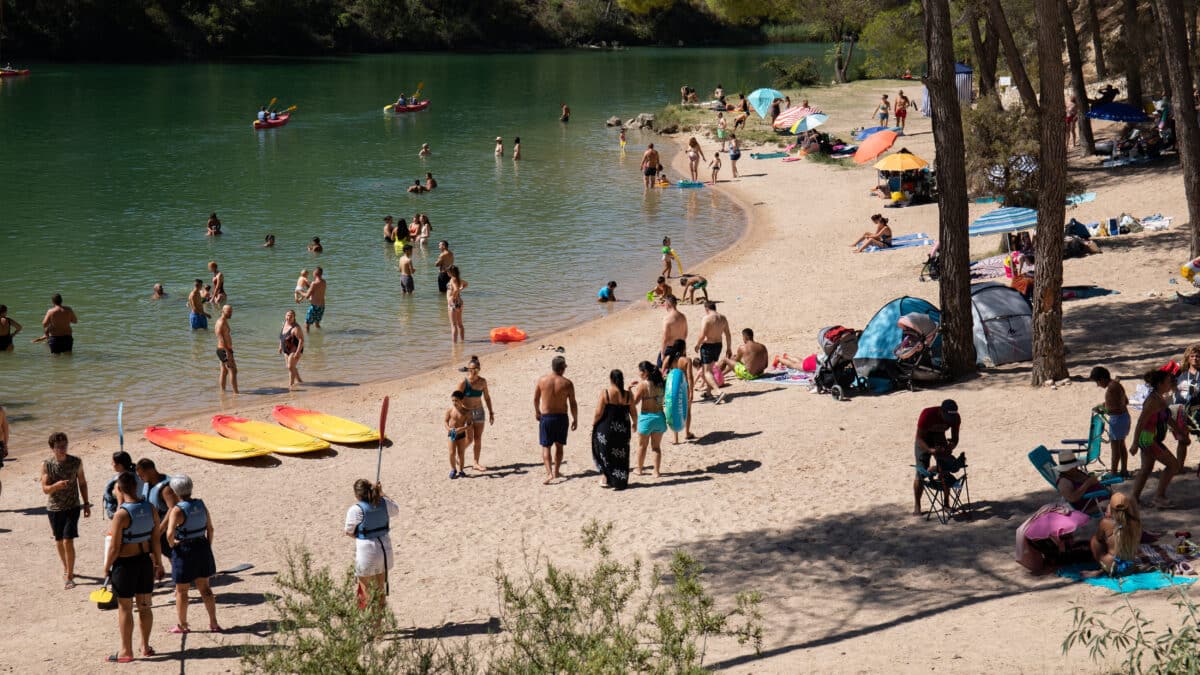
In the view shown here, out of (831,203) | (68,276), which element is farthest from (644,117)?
(68,276)

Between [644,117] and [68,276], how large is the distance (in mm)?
30033

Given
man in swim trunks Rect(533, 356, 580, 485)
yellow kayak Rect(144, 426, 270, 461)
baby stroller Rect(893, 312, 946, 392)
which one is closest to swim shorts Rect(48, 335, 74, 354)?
yellow kayak Rect(144, 426, 270, 461)

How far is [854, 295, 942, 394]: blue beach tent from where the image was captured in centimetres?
1538

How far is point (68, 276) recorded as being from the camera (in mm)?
27062

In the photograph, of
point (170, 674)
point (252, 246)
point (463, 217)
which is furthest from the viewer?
point (463, 217)

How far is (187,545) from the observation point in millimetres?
9594

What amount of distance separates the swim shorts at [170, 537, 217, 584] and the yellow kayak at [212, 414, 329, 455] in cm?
611

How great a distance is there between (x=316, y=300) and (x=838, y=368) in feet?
34.5

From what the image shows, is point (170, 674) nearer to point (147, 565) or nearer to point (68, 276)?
point (147, 565)

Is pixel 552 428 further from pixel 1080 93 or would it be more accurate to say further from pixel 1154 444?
pixel 1080 93

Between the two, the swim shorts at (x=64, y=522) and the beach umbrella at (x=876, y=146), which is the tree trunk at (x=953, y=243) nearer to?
the swim shorts at (x=64, y=522)

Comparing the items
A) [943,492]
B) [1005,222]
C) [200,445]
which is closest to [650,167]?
[1005,222]

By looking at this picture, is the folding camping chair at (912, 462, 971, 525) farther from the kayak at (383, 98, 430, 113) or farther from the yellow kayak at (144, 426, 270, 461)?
the kayak at (383, 98, 430, 113)

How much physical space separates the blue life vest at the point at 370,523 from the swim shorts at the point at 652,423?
430 centimetres
